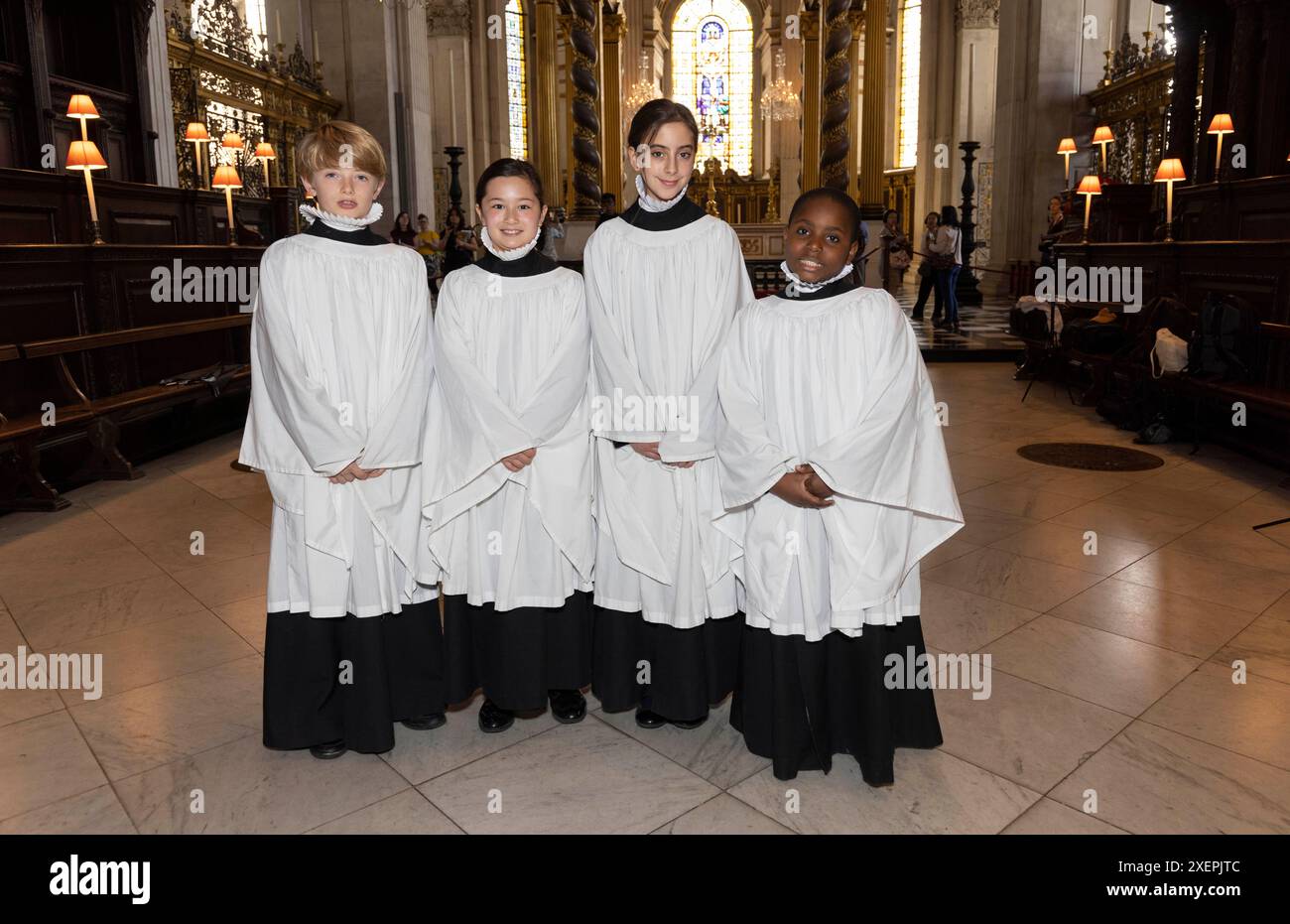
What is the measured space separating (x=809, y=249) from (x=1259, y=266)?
605cm

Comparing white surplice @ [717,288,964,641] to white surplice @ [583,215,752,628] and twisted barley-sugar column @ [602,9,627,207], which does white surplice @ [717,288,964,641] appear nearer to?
white surplice @ [583,215,752,628]

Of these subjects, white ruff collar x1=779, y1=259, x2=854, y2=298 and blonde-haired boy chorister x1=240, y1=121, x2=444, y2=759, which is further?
blonde-haired boy chorister x1=240, y1=121, x2=444, y2=759

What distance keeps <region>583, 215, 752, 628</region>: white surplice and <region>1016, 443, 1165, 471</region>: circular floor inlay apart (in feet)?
15.2

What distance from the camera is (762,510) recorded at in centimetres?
266

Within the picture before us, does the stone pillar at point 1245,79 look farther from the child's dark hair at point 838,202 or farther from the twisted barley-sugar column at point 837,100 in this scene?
the child's dark hair at point 838,202

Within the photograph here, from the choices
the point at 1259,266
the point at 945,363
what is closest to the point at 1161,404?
the point at 1259,266

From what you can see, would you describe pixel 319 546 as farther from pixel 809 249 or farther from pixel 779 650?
pixel 809 249

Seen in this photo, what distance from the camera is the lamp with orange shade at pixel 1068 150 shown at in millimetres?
15688

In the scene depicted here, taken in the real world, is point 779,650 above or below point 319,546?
below

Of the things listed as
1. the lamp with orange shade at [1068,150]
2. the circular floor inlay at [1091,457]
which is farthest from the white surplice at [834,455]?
the lamp with orange shade at [1068,150]

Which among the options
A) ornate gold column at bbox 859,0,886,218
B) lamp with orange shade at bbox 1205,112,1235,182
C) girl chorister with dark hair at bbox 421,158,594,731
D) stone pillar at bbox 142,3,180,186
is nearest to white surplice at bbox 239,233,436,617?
girl chorister with dark hair at bbox 421,158,594,731

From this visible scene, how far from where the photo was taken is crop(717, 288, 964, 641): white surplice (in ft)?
8.21

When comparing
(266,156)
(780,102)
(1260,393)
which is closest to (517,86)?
(780,102)

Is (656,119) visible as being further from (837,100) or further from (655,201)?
(837,100)
